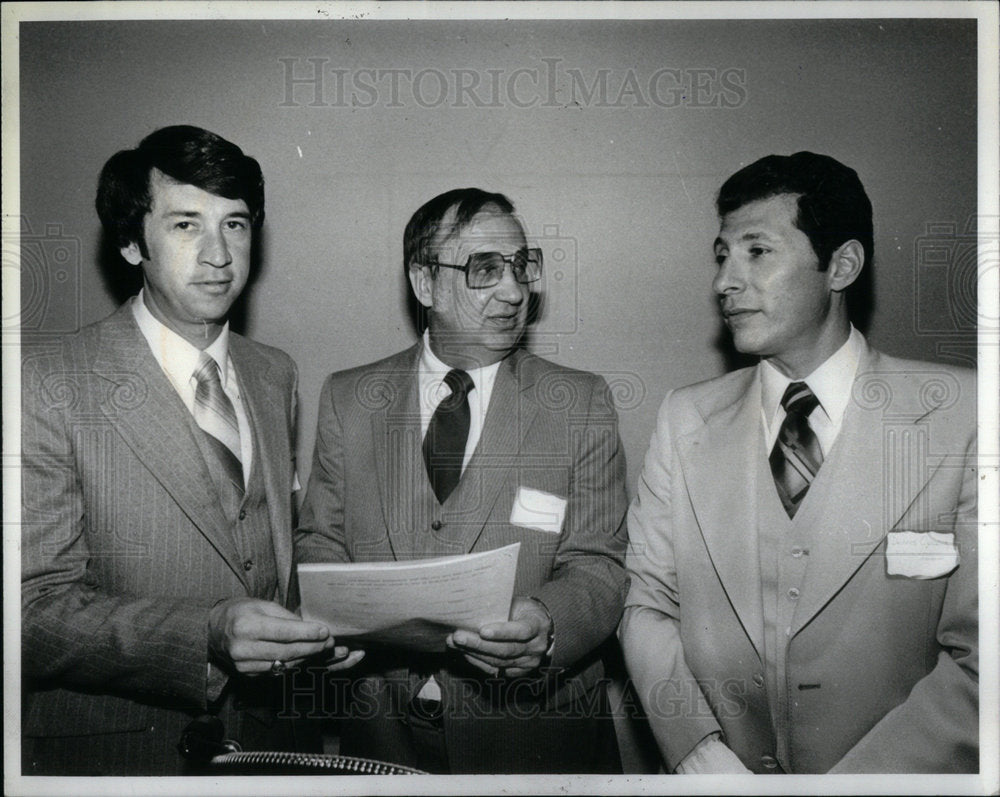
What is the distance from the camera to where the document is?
2168 millimetres

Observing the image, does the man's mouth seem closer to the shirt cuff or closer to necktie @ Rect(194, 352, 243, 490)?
the shirt cuff

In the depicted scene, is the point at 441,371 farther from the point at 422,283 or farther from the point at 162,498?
the point at 162,498

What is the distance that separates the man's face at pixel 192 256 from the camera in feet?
7.34

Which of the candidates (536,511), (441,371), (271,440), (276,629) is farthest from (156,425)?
(536,511)

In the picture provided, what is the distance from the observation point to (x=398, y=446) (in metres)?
2.27

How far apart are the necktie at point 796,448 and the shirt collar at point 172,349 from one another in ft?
4.00

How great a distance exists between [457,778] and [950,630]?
112cm

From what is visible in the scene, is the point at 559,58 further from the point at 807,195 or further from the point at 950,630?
the point at 950,630

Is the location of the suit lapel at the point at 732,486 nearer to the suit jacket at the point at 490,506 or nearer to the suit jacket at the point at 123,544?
the suit jacket at the point at 490,506

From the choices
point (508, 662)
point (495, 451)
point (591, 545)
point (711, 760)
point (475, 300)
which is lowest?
point (711, 760)

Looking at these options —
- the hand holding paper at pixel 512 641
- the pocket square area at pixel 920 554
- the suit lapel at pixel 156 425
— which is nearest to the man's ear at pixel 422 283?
the suit lapel at pixel 156 425

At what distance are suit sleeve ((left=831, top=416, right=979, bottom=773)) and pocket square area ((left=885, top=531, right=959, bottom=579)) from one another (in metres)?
0.03

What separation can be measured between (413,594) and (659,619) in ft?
1.78

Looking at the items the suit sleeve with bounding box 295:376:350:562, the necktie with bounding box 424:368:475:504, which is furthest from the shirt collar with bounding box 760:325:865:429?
the suit sleeve with bounding box 295:376:350:562
